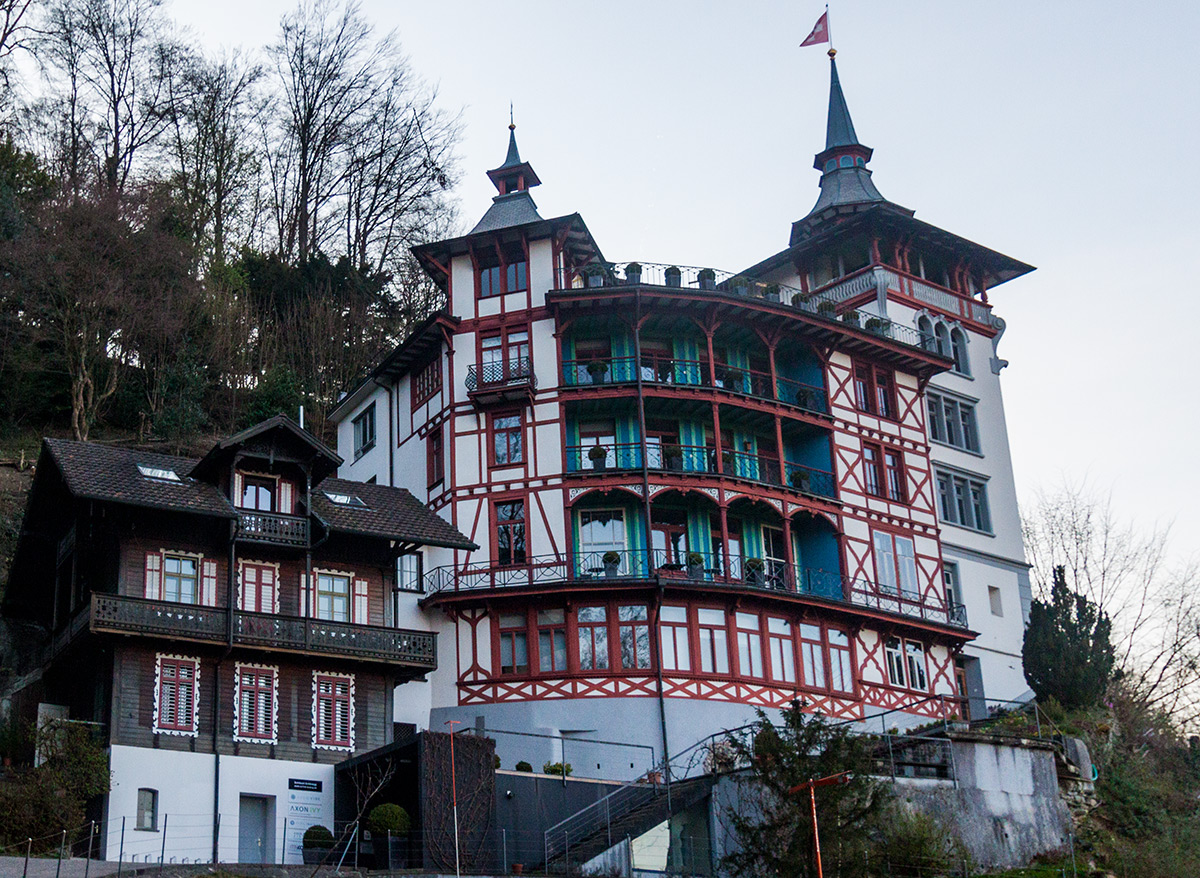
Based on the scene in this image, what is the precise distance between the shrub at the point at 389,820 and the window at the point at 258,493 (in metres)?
9.10

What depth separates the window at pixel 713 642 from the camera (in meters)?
44.8

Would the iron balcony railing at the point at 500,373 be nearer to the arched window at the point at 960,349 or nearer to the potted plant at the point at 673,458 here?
the potted plant at the point at 673,458

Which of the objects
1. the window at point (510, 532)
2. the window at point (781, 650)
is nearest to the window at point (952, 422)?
the window at point (781, 650)

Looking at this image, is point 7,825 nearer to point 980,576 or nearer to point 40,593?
point 40,593

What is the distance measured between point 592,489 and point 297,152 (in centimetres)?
2941

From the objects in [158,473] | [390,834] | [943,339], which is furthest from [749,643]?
[158,473]

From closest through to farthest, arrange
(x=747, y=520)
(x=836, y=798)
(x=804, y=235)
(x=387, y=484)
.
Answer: (x=836, y=798)
(x=747, y=520)
(x=387, y=484)
(x=804, y=235)

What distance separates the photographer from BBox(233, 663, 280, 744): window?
38.1 metres

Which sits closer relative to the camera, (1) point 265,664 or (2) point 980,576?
(1) point 265,664

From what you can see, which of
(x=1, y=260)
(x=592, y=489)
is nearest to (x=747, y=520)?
(x=592, y=489)

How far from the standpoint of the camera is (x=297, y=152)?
69188mm

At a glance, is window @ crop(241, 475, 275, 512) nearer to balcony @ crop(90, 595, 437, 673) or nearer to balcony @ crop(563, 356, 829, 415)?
balcony @ crop(90, 595, 437, 673)

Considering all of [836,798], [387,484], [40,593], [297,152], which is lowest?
[836,798]

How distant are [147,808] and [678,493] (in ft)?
58.5
